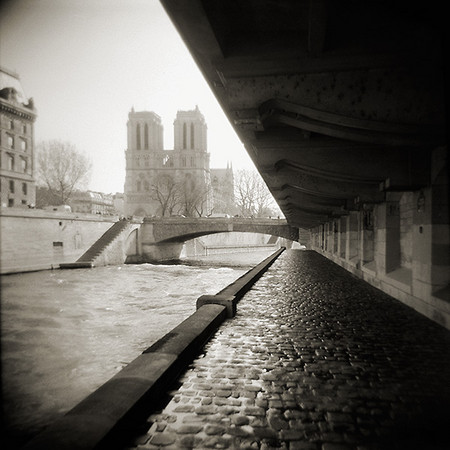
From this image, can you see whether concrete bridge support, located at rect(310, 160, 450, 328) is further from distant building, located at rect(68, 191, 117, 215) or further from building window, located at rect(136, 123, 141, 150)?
building window, located at rect(136, 123, 141, 150)

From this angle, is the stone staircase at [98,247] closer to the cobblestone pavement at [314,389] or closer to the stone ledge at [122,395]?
the cobblestone pavement at [314,389]

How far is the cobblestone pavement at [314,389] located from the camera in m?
2.51

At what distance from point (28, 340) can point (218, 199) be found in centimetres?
7670

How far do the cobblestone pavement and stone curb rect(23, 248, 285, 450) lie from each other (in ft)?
0.55

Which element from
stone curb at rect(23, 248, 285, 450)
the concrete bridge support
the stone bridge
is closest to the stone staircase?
the stone bridge

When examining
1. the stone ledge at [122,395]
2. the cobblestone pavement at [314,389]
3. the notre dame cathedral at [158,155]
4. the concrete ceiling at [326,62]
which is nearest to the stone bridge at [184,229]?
the cobblestone pavement at [314,389]

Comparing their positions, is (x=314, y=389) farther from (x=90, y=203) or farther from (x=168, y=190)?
(x=90, y=203)

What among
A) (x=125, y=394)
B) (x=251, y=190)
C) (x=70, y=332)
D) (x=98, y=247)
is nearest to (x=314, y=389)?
(x=125, y=394)

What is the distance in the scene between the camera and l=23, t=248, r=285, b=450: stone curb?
7.14ft

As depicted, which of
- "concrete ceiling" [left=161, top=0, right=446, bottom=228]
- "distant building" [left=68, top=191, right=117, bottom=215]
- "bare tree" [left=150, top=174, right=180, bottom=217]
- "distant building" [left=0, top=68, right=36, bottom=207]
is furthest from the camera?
Result: "distant building" [left=68, top=191, right=117, bottom=215]

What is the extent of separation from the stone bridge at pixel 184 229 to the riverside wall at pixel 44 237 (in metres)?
5.51

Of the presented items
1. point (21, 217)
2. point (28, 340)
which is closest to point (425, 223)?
point (28, 340)

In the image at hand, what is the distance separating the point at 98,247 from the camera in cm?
3247

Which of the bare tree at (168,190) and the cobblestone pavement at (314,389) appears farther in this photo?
the bare tree at (168,190)
